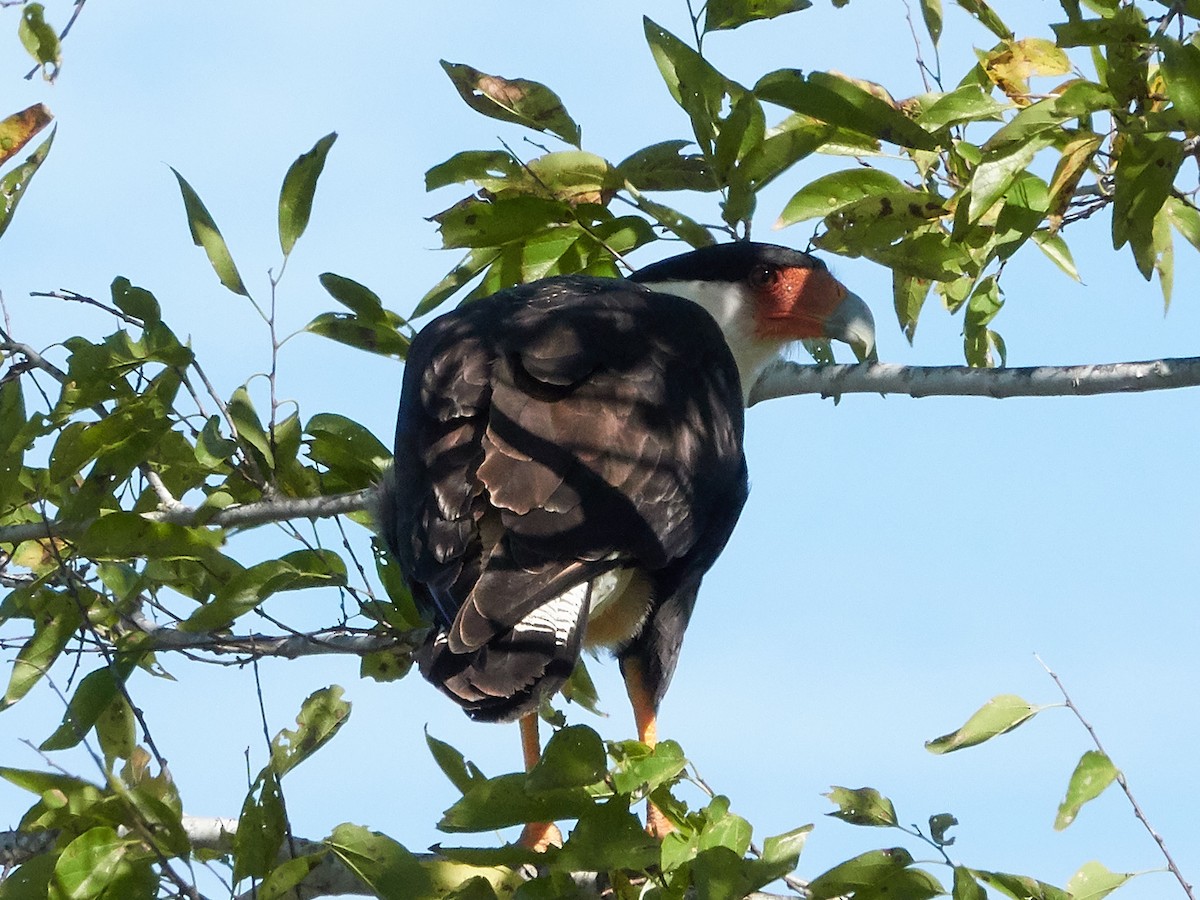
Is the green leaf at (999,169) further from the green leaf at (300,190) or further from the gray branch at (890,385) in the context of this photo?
the green leaf at (300,190)

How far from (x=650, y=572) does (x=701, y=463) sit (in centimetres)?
31

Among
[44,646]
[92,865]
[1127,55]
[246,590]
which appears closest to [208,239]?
[246,590]

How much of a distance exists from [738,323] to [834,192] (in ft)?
3.93

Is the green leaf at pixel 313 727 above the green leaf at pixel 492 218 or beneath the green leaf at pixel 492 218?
beneath

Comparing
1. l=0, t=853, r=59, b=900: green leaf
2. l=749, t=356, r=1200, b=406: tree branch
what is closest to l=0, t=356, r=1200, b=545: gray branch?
l=749, t=356, r=1200, b=406: tree branch

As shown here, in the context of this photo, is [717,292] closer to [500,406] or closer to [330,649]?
[500,406]

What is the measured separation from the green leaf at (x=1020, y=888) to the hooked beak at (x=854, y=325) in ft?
6.91

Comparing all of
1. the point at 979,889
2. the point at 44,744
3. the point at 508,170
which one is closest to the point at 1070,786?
the point at 979,889

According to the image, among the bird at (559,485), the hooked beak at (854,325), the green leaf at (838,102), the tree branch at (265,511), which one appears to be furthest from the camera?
the hooked beak at (854,325)

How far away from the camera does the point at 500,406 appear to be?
3625 mm

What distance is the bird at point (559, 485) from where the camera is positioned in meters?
3.23

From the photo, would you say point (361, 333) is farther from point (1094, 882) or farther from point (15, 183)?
point (1094, 882)

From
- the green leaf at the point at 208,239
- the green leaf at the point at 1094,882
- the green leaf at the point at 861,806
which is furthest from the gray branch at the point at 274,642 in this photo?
the green leaf at the point at 1094,882

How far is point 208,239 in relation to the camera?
12.1 feet
